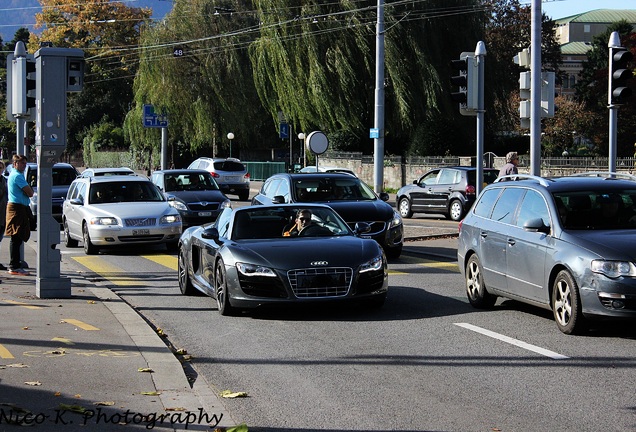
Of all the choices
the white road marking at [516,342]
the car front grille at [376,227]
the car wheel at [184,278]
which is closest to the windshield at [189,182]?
the car front grille at [376,227]

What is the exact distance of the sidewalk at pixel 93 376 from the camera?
22.6 feet

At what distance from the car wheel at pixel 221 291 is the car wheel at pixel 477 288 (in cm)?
296

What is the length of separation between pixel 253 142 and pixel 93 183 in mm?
43352

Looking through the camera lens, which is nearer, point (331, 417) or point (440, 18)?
point (331, 417)

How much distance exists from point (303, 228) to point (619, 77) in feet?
25.8

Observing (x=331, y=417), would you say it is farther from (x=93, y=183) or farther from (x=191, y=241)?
(x=93, y=183)

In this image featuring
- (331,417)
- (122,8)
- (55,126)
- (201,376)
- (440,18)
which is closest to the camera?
(331,417)

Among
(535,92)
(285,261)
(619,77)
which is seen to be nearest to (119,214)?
(535,92)

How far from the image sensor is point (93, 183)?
22.5 meters

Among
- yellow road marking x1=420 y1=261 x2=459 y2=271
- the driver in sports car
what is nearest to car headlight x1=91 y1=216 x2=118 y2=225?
yellow road marking x1=420 y1=261 x2=459 y2=271

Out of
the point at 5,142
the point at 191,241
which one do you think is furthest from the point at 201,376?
the point at 5,142

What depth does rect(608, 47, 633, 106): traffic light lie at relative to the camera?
18.1 metres

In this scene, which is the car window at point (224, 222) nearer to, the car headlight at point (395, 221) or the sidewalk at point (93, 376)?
the sidewalk at point (93, 376)

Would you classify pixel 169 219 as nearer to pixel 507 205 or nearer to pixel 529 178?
pixel 507 205
